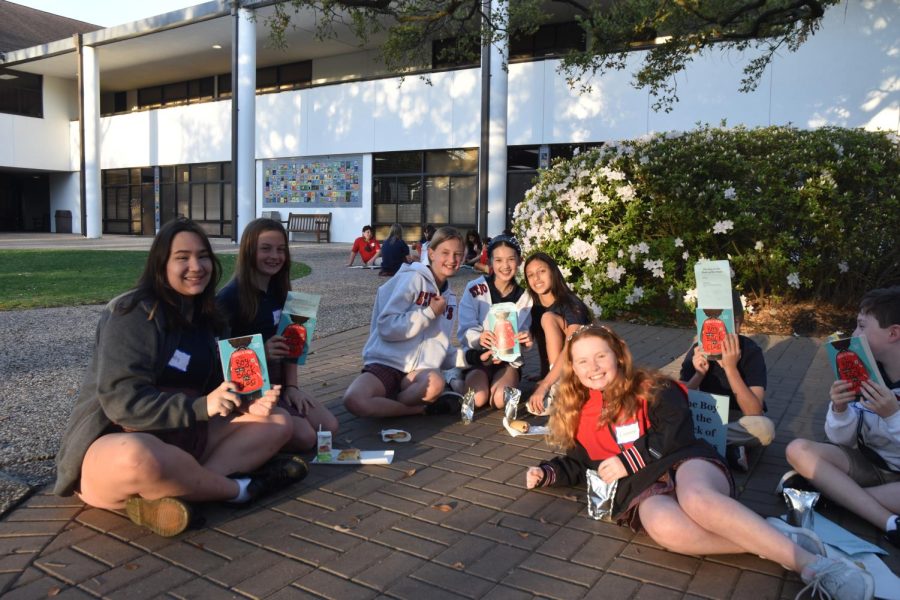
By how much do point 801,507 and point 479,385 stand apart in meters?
2.55

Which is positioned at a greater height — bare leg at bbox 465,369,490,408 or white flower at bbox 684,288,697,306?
white flower at bbox 684,288,697,306

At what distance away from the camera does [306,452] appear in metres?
4.15

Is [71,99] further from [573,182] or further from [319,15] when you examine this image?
[573,182]

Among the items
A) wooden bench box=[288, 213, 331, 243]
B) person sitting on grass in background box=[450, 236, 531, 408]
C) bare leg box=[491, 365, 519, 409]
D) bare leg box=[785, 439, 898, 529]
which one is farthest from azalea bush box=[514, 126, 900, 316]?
wooden bench box=[288, 213, 331, 243]

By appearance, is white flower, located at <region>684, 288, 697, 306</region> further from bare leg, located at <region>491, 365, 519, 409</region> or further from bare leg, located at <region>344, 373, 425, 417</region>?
bare leg, located at <region>344, 373, 425, 417</region>

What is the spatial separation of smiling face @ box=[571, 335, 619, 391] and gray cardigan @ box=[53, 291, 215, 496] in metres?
1.76

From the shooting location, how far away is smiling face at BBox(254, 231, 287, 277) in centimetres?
407

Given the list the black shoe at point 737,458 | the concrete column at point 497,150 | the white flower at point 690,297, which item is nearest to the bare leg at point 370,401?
the black shoe at point 737,458

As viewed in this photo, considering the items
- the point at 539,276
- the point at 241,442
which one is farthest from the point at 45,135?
the point at 241,442

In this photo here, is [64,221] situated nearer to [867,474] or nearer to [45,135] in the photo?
[45,135]

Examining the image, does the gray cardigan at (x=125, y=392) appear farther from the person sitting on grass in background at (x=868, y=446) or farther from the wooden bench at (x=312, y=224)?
the wooden bench at (x=312, y=224)

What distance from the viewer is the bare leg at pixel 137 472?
2869 mm

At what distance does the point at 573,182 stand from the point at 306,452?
619cm

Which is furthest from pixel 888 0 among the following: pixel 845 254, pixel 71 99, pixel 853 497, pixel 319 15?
pixel 71 99
